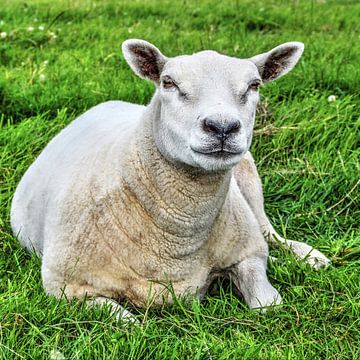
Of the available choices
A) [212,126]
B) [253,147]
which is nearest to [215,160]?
[212,126]

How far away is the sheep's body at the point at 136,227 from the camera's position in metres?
3.69

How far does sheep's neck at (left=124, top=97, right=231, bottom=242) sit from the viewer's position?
12.1ft

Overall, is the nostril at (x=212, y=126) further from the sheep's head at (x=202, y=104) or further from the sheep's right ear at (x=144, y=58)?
the sheep's right ear at (x=144, y=58)

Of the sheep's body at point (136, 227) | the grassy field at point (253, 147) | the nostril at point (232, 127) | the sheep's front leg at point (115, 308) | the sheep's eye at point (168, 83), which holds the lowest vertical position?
the grassy field at point (253, 147)

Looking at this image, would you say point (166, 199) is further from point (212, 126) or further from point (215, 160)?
point (212, 126)

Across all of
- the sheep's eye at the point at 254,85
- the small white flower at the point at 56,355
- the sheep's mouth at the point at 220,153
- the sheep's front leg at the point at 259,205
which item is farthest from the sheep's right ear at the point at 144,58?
the small white flower at the point at 56,355

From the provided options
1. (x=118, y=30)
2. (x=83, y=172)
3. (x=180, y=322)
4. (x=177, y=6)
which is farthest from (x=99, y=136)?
(x=177, y=6)

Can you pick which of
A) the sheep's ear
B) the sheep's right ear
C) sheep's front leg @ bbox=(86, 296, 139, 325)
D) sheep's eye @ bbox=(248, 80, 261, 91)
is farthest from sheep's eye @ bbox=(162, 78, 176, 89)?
sheep's front leg @ bbox=(86, 296, 139, 325)

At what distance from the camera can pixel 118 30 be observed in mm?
7641

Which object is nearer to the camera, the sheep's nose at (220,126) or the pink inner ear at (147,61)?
the sheep's nose at (220,126)

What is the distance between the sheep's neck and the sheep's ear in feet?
1.86

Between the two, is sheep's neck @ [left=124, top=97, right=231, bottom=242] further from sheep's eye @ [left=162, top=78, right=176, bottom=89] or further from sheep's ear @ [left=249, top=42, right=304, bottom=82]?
sheep's ear @ [left=249, top=42, right=304, bottom=82]

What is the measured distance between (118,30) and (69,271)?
4326 mm

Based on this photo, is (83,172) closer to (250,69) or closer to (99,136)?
(99,136)
